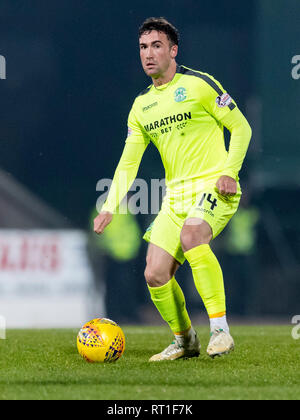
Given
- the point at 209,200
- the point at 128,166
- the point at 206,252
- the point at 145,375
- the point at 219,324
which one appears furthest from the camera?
the point at 128,166

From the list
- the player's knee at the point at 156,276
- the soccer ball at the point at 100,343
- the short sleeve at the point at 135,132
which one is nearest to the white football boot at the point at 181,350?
the soccer ball at the point at 100,343

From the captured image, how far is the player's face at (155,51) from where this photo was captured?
5.26 metres

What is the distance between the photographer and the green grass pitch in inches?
149

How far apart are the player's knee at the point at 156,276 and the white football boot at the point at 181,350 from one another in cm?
41

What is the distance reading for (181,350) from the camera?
5.29m

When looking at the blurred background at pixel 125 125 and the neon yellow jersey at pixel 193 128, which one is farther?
the blurred background at pixel 125 125

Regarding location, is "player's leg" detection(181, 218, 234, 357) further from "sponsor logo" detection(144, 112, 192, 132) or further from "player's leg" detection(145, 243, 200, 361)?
"sponsor logo" detection(144, 112, 192, 132)

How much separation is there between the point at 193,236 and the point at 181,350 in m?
0.84

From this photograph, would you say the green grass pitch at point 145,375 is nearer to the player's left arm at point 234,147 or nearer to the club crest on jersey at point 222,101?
the player's left arm at point 234,147

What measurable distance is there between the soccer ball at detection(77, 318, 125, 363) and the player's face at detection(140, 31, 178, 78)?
169 cm

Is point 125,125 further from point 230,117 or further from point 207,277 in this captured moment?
point 207,277

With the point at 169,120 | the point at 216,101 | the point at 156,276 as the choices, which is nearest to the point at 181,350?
the point at 156,276

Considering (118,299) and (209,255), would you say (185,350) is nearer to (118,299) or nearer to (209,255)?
(209,255)

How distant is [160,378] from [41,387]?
25.7 inches
